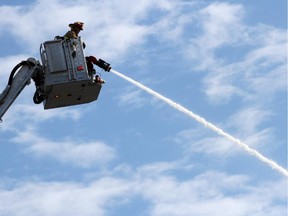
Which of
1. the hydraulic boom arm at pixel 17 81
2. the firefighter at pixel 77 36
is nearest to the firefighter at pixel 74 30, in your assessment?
the firefighter at pixel 77 36

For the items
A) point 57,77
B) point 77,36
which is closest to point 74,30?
point 77,36

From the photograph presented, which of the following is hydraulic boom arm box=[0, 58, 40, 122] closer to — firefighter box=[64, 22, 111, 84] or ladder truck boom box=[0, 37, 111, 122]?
ladder truck boom box=[0, 37, 111, 122]

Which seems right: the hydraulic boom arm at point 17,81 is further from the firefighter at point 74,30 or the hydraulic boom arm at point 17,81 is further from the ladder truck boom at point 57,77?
the firefighter at point 74,30

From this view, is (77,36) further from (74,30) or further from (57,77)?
(57,77)

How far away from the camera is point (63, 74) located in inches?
1511

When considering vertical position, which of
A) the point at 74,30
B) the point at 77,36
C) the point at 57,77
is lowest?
the point at 57,77

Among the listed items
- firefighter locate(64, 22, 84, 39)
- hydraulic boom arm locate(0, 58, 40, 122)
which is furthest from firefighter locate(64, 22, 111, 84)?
hydraulic boom arm locate(0, 58, 40, 122)

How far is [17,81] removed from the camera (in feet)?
127

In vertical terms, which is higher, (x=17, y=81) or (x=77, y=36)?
(x=77, y=36)

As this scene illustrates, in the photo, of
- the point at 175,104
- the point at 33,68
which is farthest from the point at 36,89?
the point at 175,104

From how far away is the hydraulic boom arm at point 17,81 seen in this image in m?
38.2

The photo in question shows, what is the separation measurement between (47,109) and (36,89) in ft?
3.58

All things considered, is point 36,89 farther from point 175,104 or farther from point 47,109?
point 175,104

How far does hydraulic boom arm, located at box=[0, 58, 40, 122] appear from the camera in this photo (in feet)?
125
